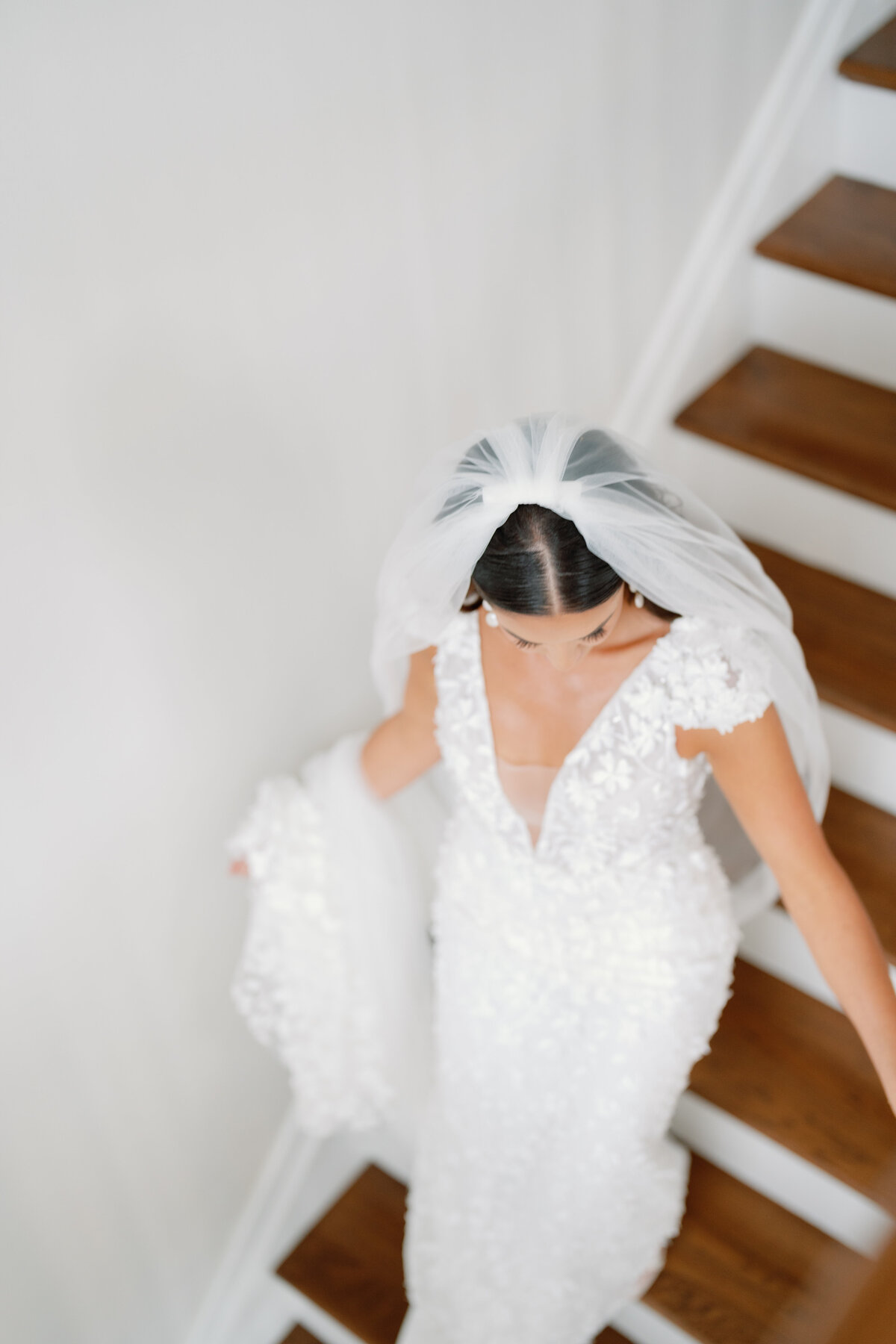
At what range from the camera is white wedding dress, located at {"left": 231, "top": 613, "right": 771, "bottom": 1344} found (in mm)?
1762

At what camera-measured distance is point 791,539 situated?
2.51 meters

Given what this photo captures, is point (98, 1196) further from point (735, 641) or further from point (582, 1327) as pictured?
point (735, 641)

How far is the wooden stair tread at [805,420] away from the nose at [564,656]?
94cm

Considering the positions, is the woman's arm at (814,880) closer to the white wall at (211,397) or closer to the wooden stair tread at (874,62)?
the white wall at (211,397)

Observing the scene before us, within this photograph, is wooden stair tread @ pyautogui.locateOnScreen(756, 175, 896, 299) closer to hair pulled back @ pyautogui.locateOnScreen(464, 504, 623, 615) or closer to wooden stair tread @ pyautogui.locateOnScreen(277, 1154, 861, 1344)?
hair pulled back @ pyautogui.locateOnScreen(464, 504, 623, 615)

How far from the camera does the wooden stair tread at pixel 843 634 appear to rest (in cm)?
220

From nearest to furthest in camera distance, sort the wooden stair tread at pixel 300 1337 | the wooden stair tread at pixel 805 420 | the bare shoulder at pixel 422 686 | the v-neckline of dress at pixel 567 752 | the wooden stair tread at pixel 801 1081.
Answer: the v-neckline of dress at pixel 567 752, the bare shoulder at pixel 422 686, the wooden stair tread at pixel 801 1081, the wooden stair tread at pixel 805 420, the wooden stair tread at pixel 300 1337

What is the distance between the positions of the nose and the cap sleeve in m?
0.15

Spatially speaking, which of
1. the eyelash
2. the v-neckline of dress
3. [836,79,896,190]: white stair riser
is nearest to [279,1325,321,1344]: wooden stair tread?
the v-neckline of dress

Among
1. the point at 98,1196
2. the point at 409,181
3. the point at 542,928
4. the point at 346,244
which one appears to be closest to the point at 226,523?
the point at 346,244

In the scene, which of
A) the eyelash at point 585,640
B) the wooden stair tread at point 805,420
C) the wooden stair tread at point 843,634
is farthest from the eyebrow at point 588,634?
the wooden stair tread at point 805,420

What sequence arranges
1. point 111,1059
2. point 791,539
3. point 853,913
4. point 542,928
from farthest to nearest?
point 791,539 → point 111,1059 → point 542,928 → point 853,913

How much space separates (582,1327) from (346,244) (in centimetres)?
188

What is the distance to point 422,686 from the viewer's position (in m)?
1.91
